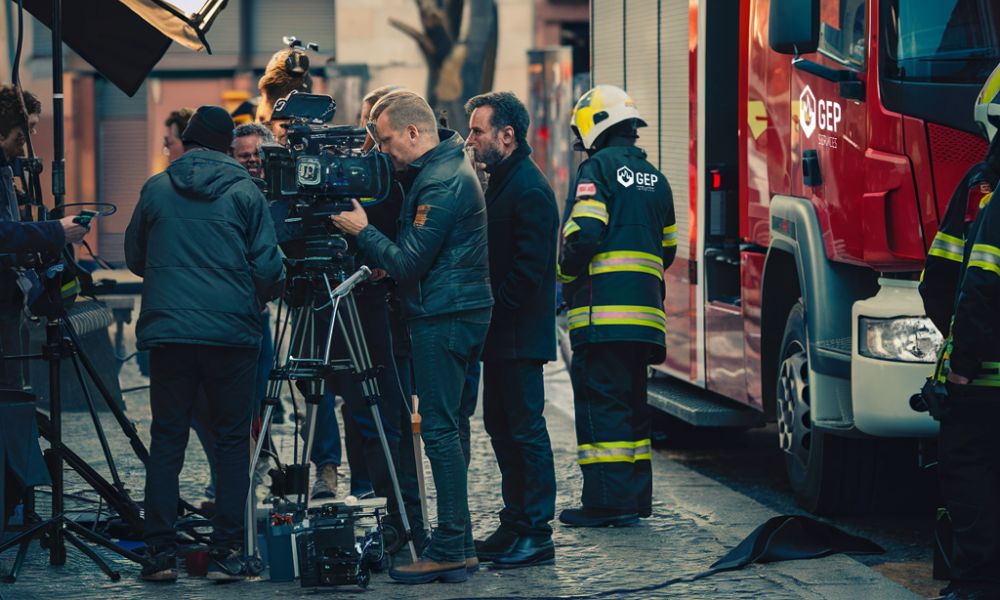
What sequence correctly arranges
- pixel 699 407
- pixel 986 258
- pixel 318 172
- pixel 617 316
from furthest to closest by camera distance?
pixel 699 407 < pixel 617 316 < pixel 318 172 < pixel 986 258

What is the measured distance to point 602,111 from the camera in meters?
7.88

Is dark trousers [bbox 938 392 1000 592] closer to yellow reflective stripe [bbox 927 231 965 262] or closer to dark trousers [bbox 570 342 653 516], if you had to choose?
yellow reflective stripe [bbox 927 231 965 262]

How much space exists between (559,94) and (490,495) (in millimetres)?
12748

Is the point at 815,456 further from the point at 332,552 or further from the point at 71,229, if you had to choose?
the point at 71,229

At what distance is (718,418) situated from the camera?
9.08 metres

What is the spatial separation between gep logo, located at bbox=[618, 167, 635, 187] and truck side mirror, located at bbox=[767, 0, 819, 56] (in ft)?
2.62

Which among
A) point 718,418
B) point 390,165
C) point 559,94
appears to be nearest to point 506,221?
point 390,165

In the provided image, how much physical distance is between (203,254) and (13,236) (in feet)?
2.21

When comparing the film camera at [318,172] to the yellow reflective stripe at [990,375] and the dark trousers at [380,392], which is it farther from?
the yellow reflective stripe at [990,375]

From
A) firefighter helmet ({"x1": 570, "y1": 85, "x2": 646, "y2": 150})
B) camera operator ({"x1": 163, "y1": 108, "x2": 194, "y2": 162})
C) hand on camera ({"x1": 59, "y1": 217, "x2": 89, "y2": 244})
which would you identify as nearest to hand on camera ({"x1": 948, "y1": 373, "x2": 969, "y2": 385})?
firefighter helmet ({"x1": 570, "y1": 85, "x2": 646, "y2": 150})

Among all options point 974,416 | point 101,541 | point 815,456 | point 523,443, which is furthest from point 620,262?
point 101,541

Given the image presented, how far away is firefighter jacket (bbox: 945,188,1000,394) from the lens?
5875 mm

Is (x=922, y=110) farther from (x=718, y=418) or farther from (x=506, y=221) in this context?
(x=718, y=418)

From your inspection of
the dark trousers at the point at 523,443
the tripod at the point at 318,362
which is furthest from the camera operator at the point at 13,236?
the dark trousers at the point at 523,443
